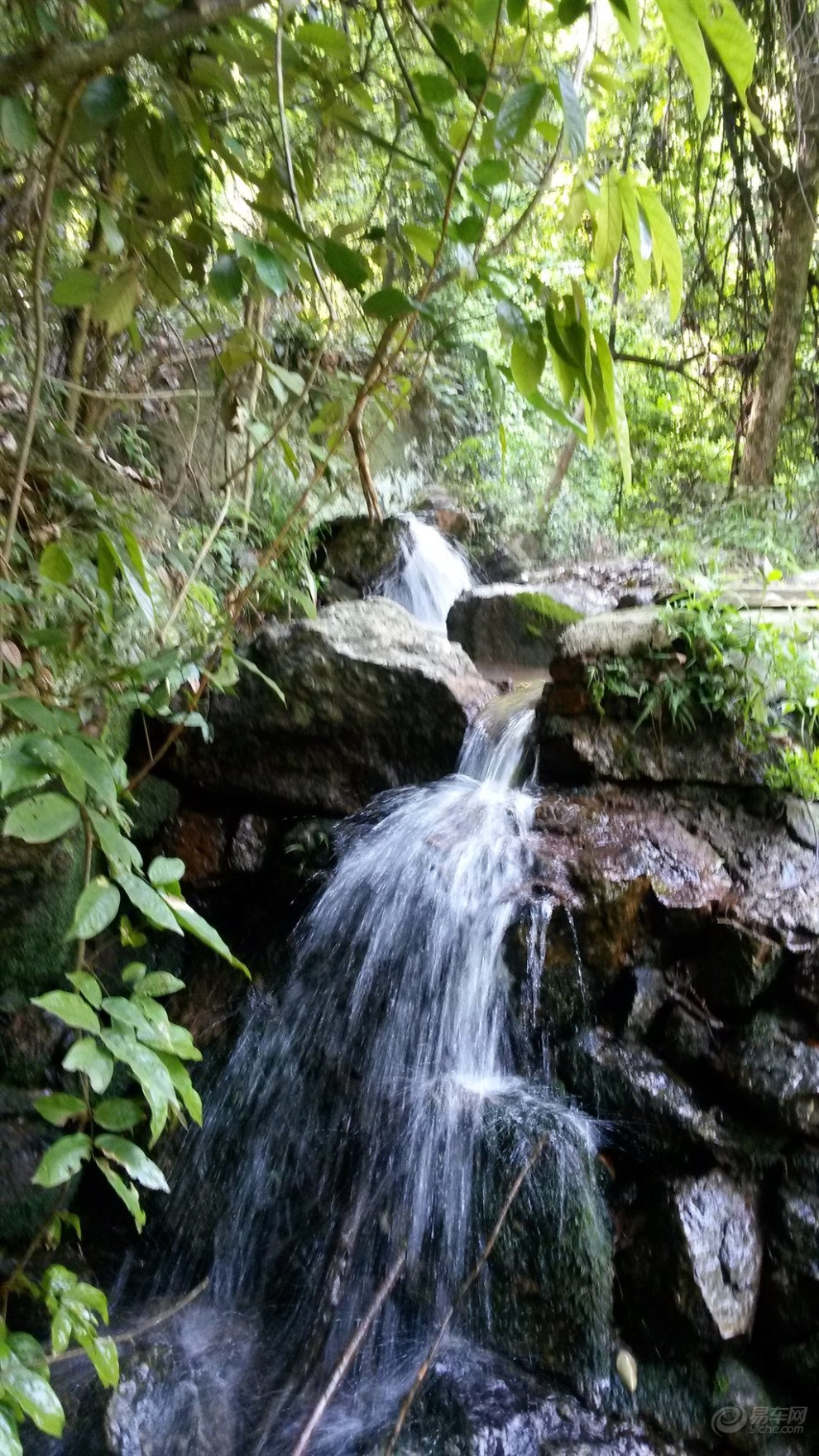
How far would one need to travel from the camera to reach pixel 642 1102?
9.49 ft

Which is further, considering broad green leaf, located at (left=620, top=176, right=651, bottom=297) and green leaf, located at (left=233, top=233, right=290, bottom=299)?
green leaf, located at (left=233, top=233, right=290, bottom=299)

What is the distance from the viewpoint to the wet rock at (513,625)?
19.9 feet

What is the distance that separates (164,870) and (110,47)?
1441mm

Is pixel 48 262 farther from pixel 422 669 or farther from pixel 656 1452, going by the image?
pixel 656 1452

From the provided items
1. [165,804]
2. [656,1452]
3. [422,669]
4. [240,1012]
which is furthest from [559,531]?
[656,1452]

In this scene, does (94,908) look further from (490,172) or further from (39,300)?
(490,172)

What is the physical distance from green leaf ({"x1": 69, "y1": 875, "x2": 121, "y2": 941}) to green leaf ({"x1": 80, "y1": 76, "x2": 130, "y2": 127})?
1.23 meters

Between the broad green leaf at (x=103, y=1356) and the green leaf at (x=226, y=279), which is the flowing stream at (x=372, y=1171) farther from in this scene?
the green leaf at (x=226, y=279)

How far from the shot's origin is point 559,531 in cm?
831

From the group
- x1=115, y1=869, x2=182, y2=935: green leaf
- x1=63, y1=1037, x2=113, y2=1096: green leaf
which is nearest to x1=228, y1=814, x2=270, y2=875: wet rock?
x1=63, y1=1037, x2=113, y2=1096: green leaf

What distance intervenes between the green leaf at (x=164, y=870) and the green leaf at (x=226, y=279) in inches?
43.0

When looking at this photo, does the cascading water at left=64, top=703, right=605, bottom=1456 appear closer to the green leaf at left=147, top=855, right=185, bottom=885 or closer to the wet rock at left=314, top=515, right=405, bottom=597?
the green leaf at left=147, top=855, right=185, bottom=885

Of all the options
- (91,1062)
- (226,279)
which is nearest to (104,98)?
(226,279)

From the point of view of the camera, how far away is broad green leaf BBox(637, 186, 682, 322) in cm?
113
